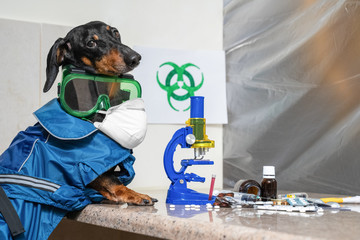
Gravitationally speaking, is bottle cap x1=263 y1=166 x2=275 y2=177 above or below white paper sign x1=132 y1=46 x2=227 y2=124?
below

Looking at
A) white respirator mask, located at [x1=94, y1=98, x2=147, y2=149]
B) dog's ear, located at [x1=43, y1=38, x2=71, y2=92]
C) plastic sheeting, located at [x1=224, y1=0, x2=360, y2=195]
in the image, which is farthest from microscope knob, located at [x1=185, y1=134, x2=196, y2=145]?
plastic sheeting, located at [x1=224, y1=0, x2=360, y2=195]

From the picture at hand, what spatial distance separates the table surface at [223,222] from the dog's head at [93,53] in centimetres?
33

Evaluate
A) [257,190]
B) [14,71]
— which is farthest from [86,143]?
[14,71]

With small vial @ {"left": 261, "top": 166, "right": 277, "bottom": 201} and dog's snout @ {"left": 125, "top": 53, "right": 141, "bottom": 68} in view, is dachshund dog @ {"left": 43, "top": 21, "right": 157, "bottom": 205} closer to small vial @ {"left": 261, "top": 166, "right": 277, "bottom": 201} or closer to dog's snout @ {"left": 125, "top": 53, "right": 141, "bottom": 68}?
dog's snout @ {"left": 125, "top": 53, "right": 141, "bottom": 68}

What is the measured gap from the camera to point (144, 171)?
186 cm

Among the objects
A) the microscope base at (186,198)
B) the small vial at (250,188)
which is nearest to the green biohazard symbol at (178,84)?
the small vial at (250,188)

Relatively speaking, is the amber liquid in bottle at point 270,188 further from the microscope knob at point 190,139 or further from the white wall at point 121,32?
the white wall at point 121,32

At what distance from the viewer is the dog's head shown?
1.17m

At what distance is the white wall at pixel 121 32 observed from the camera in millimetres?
1655

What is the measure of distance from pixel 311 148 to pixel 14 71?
3.45ft

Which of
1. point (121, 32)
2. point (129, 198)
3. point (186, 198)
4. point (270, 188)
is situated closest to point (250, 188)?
point (270, 188)

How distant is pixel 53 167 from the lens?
3.61ft

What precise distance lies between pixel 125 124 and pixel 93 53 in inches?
7.8

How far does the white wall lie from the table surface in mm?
673
